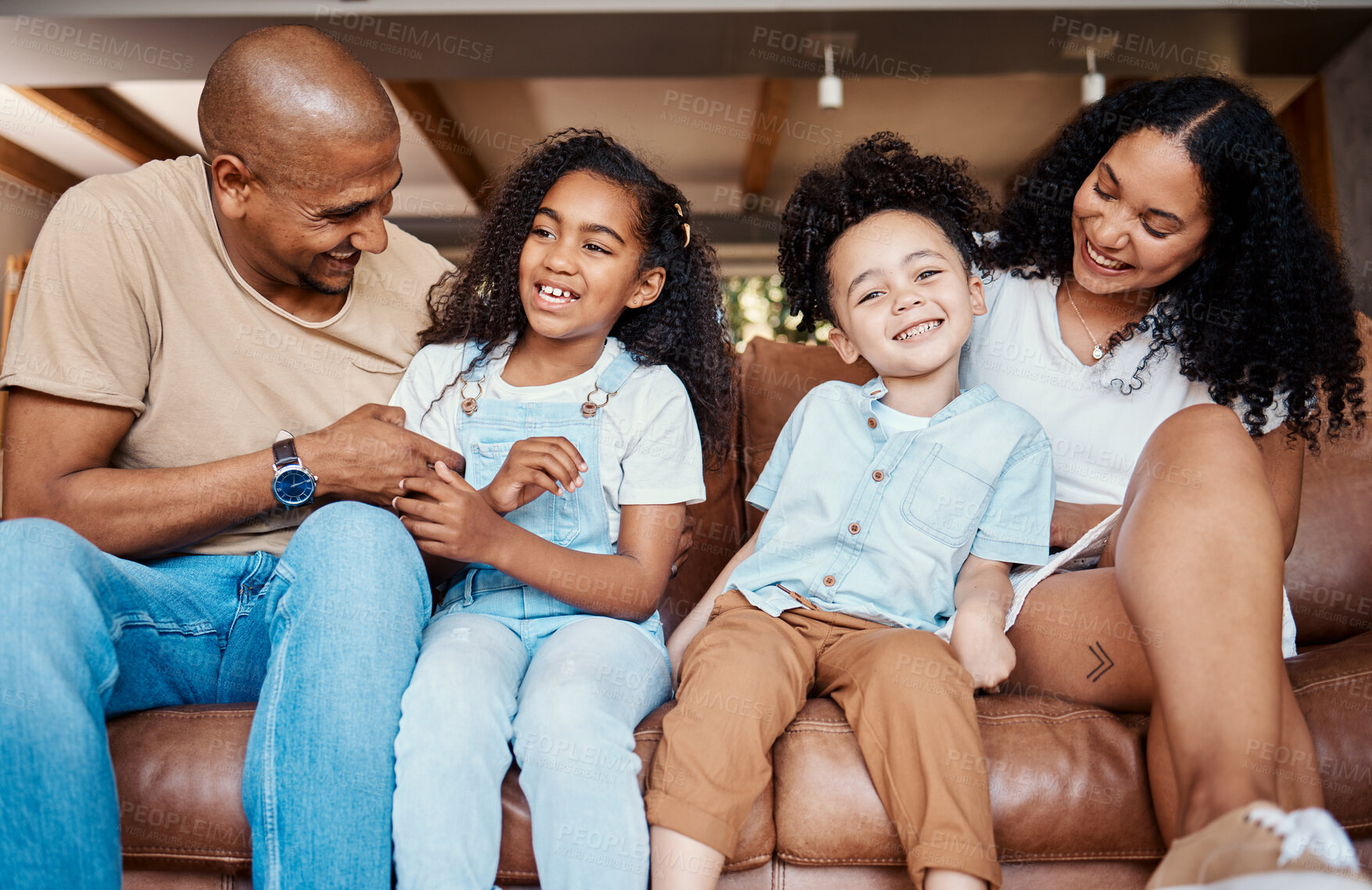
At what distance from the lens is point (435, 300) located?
5.82 ft

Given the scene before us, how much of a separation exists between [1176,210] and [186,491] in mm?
1511

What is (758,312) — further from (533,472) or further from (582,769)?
(582,769)

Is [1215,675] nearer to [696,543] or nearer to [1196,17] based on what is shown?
[696,543]

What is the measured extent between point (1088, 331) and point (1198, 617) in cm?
78

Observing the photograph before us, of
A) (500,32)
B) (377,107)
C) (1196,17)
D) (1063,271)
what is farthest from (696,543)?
(1196,17)

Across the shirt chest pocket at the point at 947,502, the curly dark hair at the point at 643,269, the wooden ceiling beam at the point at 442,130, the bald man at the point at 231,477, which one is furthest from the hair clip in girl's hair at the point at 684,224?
the wooden ceiling beam at the point at 442,130

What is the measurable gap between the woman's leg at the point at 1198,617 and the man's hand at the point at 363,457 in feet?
2.94

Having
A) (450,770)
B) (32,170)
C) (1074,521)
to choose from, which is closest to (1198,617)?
(1074,521)

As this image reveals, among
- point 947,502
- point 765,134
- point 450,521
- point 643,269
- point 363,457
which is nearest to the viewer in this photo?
point 450,521

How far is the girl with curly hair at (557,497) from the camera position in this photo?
1.09 metres

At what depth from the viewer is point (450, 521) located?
4.16ft

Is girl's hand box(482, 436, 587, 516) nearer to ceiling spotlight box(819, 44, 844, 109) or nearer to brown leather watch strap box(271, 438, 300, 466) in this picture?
brown leather watch strap box(271, 438, 300, 466)

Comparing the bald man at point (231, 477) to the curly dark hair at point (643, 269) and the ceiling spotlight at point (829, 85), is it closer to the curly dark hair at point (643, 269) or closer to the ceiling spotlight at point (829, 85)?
the curly dark hair at point (643, 269)

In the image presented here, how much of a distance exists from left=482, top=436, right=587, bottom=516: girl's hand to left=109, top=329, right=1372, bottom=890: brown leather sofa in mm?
348
